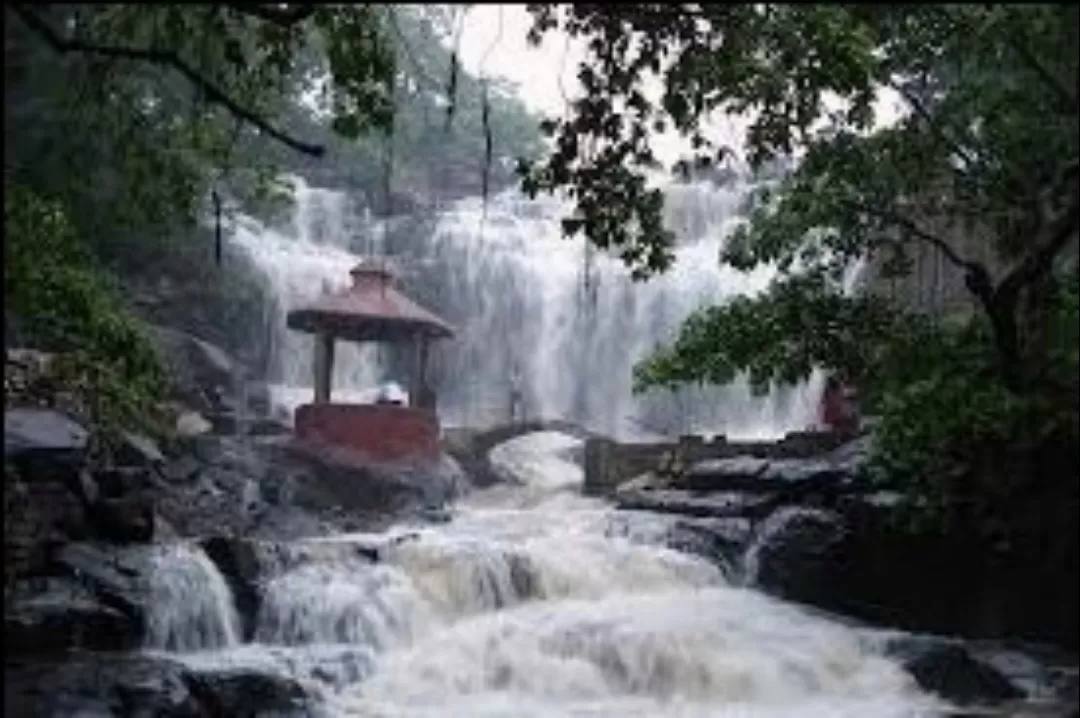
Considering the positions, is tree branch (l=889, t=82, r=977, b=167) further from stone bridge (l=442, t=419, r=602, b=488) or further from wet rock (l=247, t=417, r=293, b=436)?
stone bridge (l=442, t=419, r=602, b=488)

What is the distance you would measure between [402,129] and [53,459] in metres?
30.2

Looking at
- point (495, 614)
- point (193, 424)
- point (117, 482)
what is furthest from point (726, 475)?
point (193, 424)

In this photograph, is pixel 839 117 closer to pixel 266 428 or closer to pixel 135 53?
pixel 135 53

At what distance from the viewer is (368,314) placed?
2753 centimetres

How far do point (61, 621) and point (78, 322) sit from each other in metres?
5.54

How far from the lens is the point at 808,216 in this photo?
39.5 ft

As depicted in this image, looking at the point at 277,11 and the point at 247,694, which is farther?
the point at 247,694

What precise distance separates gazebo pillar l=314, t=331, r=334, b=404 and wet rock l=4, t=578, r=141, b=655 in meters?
13.2

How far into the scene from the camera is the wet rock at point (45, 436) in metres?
15.0

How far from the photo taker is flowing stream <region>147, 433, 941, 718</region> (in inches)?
545

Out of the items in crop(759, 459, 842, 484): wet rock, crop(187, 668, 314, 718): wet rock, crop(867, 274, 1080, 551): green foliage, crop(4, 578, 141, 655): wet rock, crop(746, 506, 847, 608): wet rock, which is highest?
crop(867, 274, 1080, 551): green foliage

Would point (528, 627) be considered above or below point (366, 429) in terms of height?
below

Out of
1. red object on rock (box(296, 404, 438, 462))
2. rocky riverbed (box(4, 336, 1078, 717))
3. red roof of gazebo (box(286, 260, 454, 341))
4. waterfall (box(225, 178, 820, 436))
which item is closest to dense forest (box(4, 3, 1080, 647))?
rocky riverbed (box(4, 336, 1078, 717))

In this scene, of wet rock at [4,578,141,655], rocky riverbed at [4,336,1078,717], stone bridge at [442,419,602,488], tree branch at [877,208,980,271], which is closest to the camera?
tree branch at [877,208,980,271]
